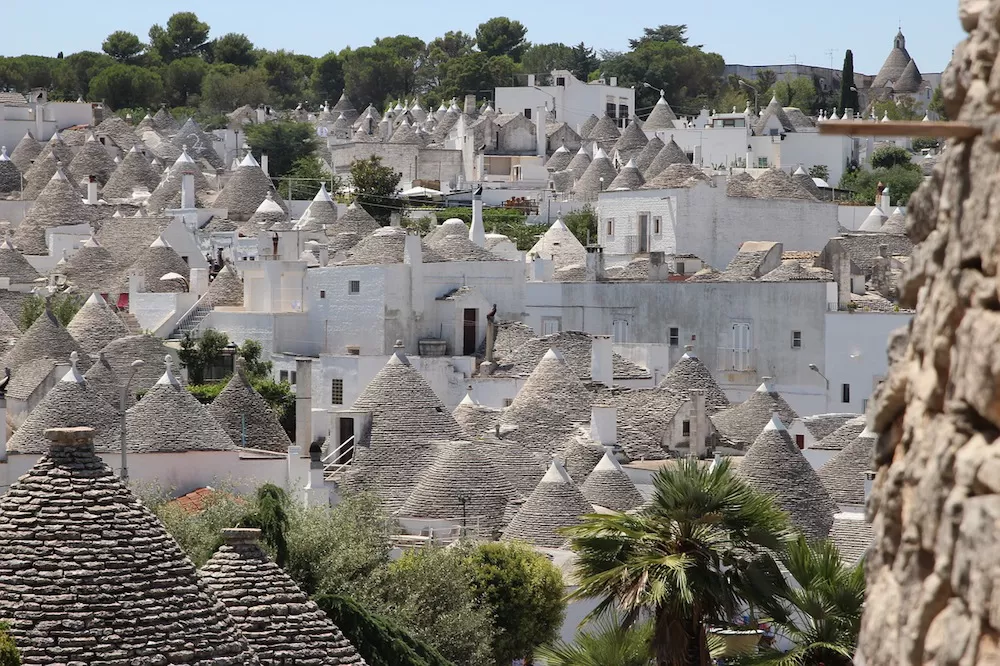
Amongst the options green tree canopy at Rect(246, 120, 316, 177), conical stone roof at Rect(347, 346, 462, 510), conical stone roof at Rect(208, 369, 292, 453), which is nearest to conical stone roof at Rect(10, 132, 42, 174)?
green tree canopy at Rect(246, 120, 316, 177)

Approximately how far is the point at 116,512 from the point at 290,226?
49.8 meters

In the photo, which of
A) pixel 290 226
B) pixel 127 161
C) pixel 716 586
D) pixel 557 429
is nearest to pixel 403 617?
pixel 716 586

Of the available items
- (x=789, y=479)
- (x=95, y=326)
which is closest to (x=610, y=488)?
(x=789, y=479)

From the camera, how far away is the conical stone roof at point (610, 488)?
125ft

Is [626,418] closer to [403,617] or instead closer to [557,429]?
[557,429]

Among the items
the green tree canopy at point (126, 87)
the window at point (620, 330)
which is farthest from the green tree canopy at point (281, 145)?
the window at point (620, 330)

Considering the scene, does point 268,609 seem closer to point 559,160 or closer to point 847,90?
point 559,160

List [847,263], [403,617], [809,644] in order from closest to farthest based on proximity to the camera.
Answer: [809,644] → [403,617] → [847,263]

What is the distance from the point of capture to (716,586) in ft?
50.7

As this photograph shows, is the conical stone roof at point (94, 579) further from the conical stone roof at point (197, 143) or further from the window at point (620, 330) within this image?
the conical stone roof at point (197, 143)

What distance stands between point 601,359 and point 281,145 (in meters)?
46.0

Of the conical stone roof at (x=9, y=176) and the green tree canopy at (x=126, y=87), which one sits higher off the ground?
the green tree canopy at (x=126, y=87)

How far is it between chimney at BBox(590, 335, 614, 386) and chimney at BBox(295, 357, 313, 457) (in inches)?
263

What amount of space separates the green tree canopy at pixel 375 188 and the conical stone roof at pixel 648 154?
9121 millimetres
